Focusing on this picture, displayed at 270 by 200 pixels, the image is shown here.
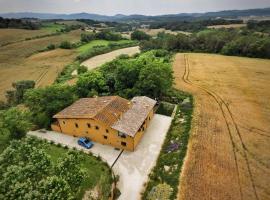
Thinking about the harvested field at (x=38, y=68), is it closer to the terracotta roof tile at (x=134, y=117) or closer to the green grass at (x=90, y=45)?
the green grass at (x=90, y=45)

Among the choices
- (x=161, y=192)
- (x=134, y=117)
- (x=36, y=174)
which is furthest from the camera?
(x=134, y=117)

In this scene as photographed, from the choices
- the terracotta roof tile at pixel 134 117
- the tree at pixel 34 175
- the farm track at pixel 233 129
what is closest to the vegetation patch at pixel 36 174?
the tree at pixel 34 175

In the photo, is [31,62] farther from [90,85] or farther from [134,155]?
[134,155]

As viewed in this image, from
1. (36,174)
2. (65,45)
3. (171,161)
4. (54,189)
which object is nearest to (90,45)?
(65,45)

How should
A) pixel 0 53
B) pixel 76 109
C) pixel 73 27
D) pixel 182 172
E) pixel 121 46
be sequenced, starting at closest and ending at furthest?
pixel 182 172
pixel 76 109
pixel 0 53
pixel 121 46
pixel 73 27

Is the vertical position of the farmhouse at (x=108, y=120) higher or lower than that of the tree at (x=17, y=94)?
higher

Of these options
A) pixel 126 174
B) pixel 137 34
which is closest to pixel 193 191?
pixel 126 174

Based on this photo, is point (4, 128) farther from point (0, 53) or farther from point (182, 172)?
point (0, 53)
